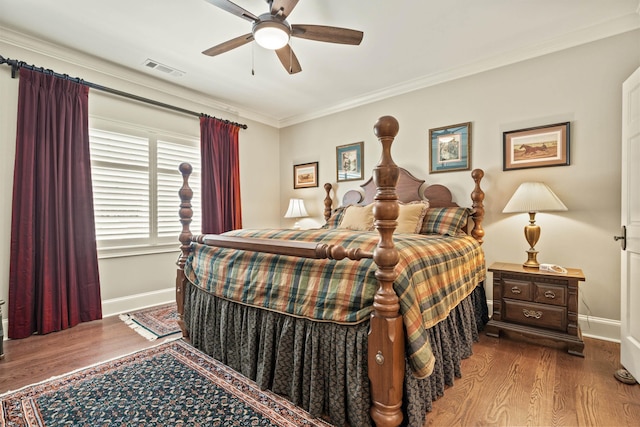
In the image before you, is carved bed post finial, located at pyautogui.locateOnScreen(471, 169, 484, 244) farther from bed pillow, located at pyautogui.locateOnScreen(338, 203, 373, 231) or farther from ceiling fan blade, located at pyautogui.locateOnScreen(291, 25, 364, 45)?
ceiling fan blade, located at pyautogui.locateOnScreen(291, 25, 364, 45)

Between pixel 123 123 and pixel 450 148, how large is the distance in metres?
3.50

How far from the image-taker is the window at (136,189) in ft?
9.91

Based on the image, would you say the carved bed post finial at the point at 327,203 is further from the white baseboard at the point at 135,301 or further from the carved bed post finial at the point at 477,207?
Result: the white baseboard at the point at 135,301

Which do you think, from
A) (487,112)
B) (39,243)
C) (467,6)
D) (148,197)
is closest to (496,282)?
(487,112)

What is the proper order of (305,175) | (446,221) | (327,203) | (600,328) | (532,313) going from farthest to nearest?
(305,175)
(327,203)
(446,221)
(600,328)
(532,313)

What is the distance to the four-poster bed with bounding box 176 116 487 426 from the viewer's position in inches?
Answer: 51.0

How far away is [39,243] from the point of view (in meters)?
2.56

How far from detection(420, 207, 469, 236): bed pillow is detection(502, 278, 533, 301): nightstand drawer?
57 cm

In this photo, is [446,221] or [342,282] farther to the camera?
[446,221]

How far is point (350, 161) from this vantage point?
4059 mm

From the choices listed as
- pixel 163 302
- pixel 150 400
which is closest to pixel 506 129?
pixel 150 400

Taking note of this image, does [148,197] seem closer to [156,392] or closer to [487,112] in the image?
[156,392]

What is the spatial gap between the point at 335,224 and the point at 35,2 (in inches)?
122

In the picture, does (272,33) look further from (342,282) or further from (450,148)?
(450,148)
